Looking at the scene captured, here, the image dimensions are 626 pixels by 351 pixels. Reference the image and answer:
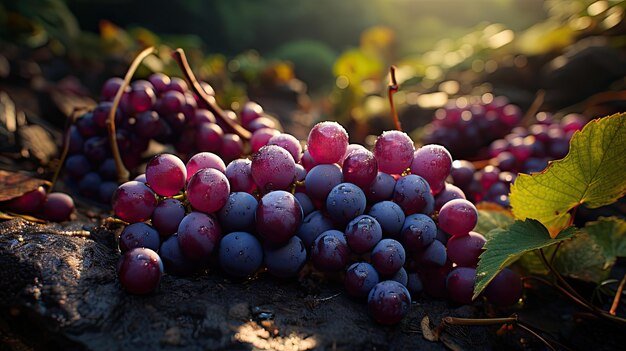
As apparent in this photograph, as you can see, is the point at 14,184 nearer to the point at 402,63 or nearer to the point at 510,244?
the point at 510,244

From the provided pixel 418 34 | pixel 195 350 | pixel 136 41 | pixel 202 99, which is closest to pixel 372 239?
pixel 195 350

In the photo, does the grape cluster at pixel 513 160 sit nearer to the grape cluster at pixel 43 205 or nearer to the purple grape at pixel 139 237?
the purple grape at pixel 139 237

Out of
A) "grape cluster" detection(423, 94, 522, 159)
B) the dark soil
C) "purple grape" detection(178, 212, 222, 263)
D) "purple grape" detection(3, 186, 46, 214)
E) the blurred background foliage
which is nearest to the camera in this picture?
the dark soil

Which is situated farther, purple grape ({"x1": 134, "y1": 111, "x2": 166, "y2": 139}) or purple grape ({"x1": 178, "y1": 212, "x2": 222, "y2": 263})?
purple grape ({"x1": 134, "y1": 111, "x2": 166, "y2": 139})

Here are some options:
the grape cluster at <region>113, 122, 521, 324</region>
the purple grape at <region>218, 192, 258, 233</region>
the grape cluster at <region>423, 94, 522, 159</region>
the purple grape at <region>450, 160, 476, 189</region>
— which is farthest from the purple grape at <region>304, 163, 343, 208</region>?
the grape cluster at <region>423, 94, 522, 159</region>

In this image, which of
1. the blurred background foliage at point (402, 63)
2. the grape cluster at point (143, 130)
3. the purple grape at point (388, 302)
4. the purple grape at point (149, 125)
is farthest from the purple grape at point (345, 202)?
the blurred background foliage at point (402, 63)

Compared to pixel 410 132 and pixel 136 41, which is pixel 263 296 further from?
pixel 136 41

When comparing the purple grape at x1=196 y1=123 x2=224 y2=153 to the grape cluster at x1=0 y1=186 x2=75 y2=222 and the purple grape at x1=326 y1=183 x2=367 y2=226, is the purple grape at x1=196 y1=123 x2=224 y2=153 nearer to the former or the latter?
the grape cluster at x1=0 y1=186 x2=75 y2=222
